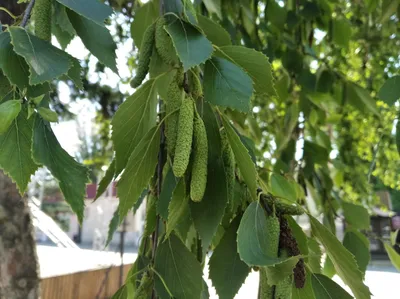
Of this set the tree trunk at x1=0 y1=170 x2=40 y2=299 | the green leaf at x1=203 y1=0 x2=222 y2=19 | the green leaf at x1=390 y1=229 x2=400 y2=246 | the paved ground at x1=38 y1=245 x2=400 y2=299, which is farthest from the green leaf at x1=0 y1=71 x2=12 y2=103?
the paved ground at x1=38 y1=245 x2=400 y2=299

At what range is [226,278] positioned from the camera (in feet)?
1.29

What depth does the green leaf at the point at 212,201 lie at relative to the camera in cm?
38

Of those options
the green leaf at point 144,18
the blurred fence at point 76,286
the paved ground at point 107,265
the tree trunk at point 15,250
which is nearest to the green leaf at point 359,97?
the green leaf at point 144,18

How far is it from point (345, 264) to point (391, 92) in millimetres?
262

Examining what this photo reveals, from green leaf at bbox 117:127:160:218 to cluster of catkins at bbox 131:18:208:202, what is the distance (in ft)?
0.06

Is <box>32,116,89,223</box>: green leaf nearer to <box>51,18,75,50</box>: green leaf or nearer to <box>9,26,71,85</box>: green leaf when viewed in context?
<box>9,26,71,85</box>: green leaf

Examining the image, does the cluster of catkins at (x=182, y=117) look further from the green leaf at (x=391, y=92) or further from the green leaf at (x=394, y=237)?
the green leaf at (x=394, y=237)

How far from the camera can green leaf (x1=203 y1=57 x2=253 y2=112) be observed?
38cm

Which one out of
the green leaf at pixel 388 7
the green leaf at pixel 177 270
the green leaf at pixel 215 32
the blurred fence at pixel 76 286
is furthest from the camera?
the blurred fence at pixel 76 286

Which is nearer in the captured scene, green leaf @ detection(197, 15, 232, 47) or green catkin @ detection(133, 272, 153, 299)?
green catkin @ detection(133, 272, 153, 299)

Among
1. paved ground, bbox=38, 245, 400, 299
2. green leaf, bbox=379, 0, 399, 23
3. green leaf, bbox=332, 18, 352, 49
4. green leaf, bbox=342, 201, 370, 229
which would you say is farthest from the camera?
paved ground, bbox=38, 245, 400, 299

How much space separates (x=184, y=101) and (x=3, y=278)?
1.19m

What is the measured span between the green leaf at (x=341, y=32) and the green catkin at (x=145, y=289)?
41.3 inches

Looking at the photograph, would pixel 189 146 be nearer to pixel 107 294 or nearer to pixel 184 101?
pixel 184 101
